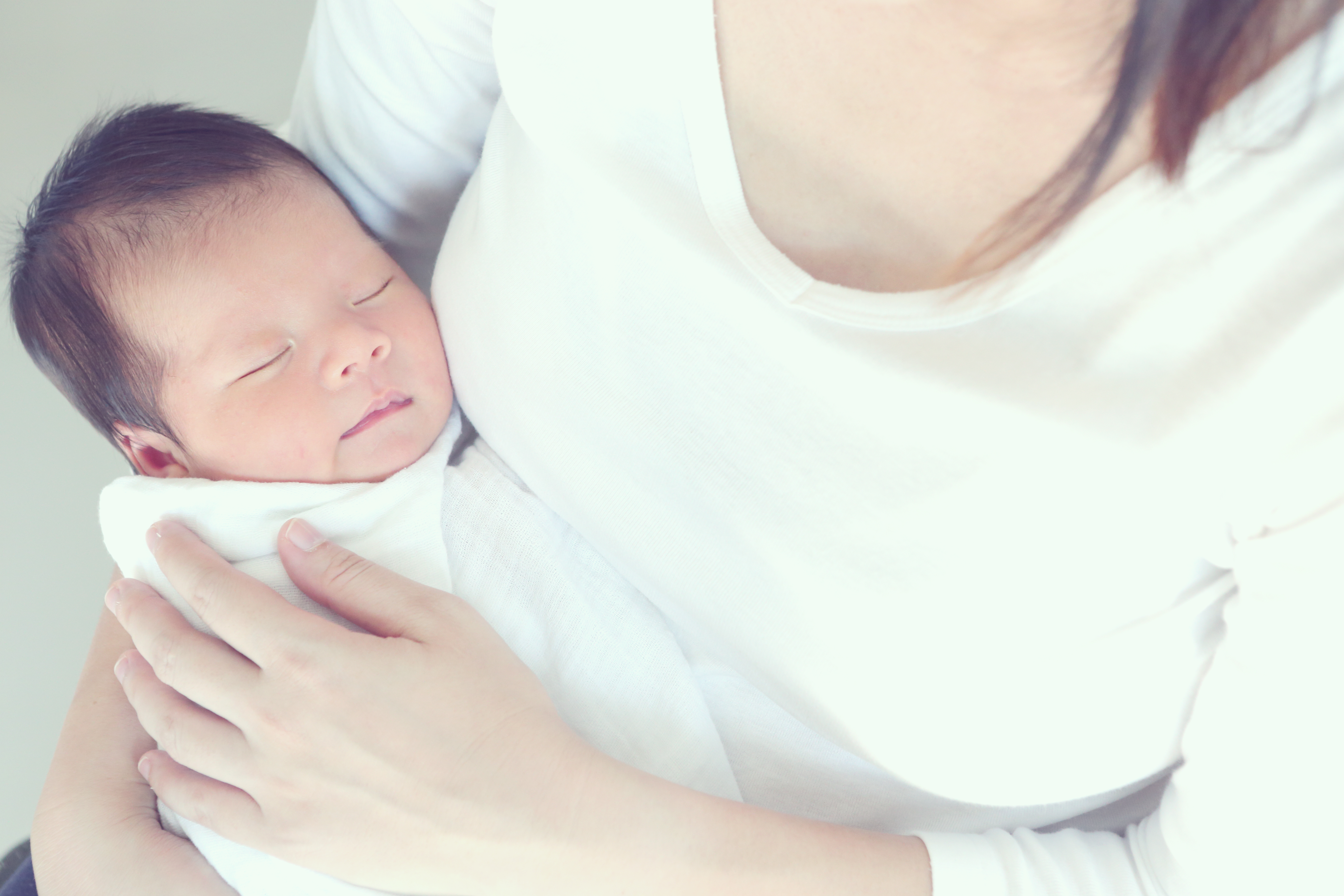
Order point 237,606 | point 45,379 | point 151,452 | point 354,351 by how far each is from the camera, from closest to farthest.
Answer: point 237,606
point 354,351
point 151,452
point 45,379

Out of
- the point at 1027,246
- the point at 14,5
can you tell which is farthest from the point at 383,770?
the point at 14,5

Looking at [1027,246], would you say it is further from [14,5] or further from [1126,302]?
[14,5]

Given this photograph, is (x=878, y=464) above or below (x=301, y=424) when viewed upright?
above

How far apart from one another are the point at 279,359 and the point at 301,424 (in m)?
0.07

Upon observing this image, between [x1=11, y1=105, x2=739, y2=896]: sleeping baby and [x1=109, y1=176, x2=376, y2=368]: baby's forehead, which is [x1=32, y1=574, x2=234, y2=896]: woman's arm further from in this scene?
[x1=109, y1=176, x2=376, y2=368]: baby's forehead

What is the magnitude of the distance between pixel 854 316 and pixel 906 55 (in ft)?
0.55

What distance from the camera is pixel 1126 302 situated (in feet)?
1.63

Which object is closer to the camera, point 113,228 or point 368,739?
point 368,739

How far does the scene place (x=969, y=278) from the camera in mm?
546

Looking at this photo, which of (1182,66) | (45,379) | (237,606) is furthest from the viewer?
(45,379)

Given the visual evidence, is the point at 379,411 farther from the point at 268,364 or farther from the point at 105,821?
the point at 105,821

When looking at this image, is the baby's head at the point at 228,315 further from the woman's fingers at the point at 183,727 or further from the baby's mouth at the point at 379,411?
the woman's fingers at the point at 183,727

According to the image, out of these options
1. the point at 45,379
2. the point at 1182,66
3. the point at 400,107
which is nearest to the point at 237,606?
the point at 400,107

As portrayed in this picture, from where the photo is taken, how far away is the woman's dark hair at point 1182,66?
1.46 feet
